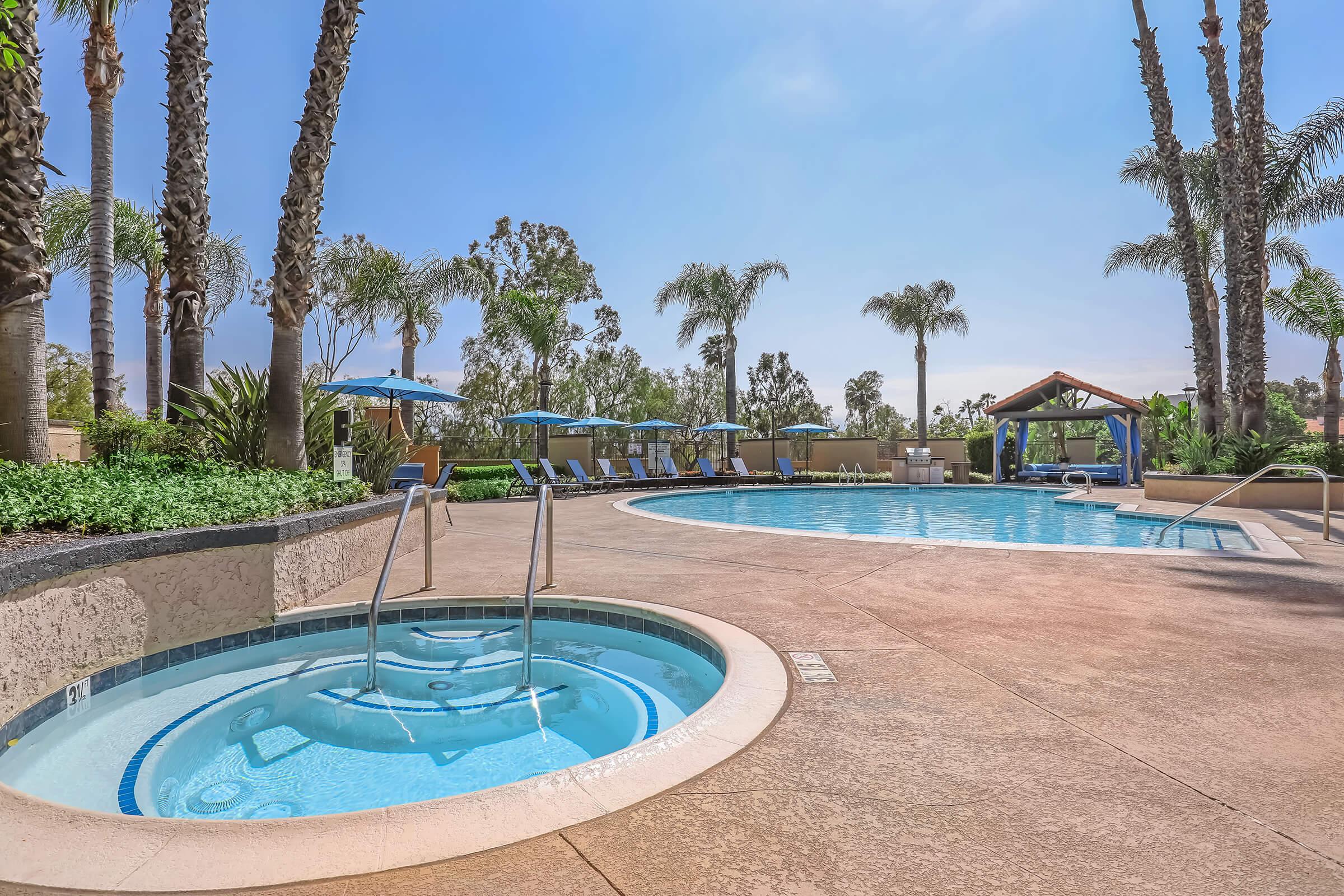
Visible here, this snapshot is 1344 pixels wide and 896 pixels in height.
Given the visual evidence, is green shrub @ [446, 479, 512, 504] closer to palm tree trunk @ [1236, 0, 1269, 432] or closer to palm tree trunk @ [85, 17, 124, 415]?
palm tree trunk @ [85, 17, 124, 415]

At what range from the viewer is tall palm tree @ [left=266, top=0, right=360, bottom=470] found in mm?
6641

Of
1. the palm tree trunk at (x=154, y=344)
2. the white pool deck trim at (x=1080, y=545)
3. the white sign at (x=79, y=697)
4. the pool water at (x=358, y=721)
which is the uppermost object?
the palm tree trunk at (x=154, y=344)

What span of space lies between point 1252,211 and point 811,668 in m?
15.4

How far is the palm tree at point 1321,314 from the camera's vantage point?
16234 millimetres

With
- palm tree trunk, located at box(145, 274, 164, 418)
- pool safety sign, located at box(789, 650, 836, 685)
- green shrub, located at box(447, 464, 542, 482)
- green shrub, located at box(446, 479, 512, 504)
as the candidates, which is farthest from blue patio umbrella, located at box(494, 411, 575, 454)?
pool safety sign, located at box(789, 650, 836, 685)

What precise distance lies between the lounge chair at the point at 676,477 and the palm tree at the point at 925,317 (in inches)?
479

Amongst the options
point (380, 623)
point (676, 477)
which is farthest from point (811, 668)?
point (676, 477)

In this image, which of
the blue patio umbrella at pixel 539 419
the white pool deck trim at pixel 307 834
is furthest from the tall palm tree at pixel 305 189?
the blue patio umbrella at pixel 539 419

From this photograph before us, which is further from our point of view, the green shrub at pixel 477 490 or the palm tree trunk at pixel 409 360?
the palm tree trunk at pixel 409 360

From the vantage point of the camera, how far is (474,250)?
30297 mm

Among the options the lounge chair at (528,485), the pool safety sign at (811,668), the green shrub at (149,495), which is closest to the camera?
the pool safety sign at (811,668)

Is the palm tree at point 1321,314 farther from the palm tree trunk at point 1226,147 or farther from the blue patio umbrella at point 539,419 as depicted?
the blue patio umbrella at point 539,419

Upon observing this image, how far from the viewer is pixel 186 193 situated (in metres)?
7.58

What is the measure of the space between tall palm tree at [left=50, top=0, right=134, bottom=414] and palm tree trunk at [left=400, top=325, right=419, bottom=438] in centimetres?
1001
